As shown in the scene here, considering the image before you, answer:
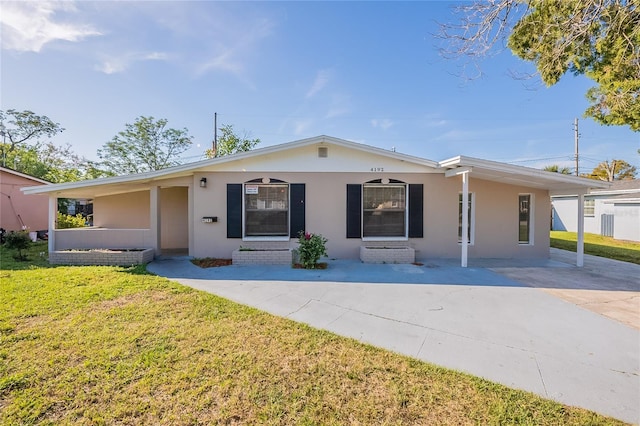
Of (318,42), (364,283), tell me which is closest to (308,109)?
(318,42)

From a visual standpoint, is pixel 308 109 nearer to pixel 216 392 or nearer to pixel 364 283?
pixel 364 283

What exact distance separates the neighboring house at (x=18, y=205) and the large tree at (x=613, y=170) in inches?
1966

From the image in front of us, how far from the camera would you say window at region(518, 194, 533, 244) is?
8.67 m

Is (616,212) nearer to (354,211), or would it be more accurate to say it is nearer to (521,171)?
(521,171)

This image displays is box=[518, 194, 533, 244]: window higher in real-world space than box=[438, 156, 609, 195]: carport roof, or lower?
lower

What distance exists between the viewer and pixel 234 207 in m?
8.10

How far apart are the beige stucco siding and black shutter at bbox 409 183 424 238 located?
9.91 metres

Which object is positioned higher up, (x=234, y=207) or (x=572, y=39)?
(x=572, y=39)

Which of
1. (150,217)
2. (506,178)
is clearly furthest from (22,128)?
(506,178)

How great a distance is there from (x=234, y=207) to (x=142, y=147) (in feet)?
79.2

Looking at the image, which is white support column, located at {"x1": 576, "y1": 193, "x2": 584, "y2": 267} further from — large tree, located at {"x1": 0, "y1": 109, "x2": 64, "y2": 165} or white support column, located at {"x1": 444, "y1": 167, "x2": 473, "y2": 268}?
large tree, located at {"x1": 0, "y1": 109, "x2": 64, "y2": 165}

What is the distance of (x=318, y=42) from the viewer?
30.5 ft

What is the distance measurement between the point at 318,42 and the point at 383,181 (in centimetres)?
547

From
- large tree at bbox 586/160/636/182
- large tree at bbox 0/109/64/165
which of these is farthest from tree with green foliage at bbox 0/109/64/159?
large tree at bbox 586/160/636/182
